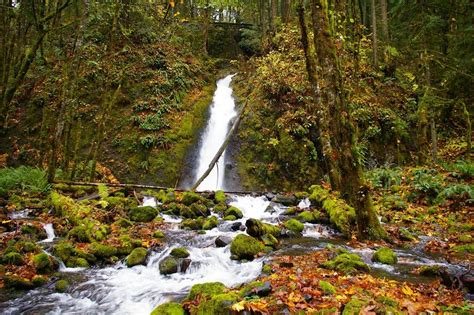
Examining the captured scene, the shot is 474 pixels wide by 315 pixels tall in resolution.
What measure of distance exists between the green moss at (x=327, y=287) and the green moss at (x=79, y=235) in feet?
16.1

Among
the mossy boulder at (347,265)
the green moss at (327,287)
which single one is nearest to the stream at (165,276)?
the mossy boulder at (347,265)

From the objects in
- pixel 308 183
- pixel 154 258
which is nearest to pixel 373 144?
pixel 308 183

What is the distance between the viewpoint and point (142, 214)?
367 inches

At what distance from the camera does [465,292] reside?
14.5 ft

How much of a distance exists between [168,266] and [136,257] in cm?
69

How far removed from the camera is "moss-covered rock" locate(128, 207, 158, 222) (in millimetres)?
9242

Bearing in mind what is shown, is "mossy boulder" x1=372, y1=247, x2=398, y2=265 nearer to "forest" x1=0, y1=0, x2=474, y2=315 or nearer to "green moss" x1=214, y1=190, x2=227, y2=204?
"forest" x1=0, y1=0, x2=474, y2=315

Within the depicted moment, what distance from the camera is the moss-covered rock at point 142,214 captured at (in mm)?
9242

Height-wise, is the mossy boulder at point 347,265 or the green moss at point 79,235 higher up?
the mossy boulder at point 347,265

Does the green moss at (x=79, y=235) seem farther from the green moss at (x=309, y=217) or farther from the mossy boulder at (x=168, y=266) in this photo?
the green moss at (x=309, y=217)

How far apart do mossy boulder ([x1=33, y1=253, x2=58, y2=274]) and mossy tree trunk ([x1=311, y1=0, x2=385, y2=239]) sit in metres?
5.50

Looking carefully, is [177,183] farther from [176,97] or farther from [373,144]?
[373,144]

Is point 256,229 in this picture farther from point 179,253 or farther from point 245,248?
point 179,253

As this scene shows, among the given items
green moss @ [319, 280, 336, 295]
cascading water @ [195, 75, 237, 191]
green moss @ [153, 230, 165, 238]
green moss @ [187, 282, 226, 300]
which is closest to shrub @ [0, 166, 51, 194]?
green moss @ [153, 230, 165, 238]
